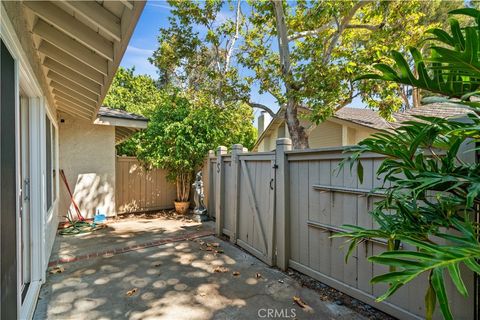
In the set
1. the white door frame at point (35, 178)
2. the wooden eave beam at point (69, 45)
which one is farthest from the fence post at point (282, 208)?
the white door frame at point (35, 178)

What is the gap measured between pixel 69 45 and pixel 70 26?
0.48 meters

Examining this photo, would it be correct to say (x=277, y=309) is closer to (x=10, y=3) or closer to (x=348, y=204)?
(x=348, y=204)

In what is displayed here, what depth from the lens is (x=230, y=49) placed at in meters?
11.2

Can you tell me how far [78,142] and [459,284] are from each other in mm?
7336

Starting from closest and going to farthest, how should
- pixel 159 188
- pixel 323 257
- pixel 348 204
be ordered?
pixel 348 204 < pixel 323 257 < pixel 159 188

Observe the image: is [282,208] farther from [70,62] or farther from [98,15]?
[70,62]

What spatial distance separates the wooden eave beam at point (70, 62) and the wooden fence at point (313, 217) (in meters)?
2.49

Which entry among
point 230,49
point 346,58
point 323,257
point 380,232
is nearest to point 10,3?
point 380,232

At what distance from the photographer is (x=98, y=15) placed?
86.8 inches

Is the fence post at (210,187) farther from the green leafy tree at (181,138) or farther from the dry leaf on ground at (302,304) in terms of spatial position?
the dry leaf on ground at (302,304)

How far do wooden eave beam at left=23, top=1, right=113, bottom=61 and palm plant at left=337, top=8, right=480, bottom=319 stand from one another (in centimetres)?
262

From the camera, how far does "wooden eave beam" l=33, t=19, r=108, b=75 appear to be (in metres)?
2.78

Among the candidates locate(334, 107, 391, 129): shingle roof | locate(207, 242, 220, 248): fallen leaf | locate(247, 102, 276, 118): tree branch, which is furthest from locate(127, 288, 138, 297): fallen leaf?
locate(334, 107, 391, 129): shingle roof

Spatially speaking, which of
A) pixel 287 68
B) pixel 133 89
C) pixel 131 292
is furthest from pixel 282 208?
pixel 133 89
